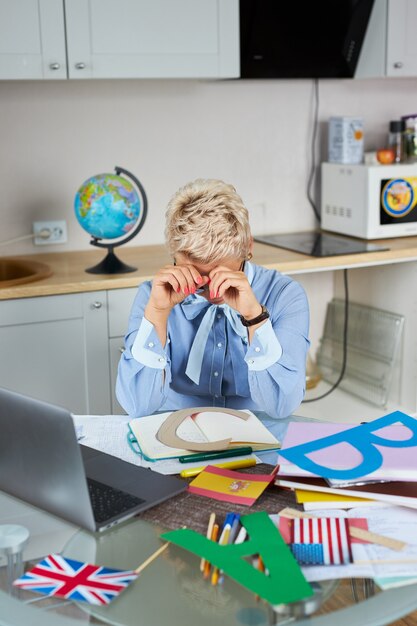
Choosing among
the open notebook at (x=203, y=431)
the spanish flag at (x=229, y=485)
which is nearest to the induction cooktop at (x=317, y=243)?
the open notebook at (x=203, y=431)

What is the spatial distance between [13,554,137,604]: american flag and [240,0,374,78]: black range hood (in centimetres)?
238

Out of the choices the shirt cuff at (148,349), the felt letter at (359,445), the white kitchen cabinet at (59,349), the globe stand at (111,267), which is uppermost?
the globe stand at (111,267)

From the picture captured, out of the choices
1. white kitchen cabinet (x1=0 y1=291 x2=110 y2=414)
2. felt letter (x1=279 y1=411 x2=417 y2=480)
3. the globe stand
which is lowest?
white kitchen cabinet (x1=0 y1=291 x2=110 y2=414)

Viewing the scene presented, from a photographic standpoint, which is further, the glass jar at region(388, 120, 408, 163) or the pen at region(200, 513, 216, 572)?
the glass jar at region(388, 120, 408, 163)

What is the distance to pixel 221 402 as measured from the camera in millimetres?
1994

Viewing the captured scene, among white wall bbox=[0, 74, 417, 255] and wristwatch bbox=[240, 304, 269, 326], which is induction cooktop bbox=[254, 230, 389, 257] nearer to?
white wall bbox=[0, 74, 417, 255]

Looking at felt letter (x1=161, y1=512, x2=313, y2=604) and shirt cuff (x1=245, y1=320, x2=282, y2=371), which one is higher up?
shirt cuff (x1=245, y1=320, x2=282, y2=371)

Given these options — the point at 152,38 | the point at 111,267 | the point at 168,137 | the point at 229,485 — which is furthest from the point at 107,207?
the point at 229,485

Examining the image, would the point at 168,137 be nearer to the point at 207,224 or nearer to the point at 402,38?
the point at 402,38

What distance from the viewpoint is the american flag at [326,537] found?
1.15 meters

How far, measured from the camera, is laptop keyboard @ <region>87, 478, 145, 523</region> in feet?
4.22

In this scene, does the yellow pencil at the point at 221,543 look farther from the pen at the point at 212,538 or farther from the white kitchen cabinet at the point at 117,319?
the white kitchen cabinet at the point at 117,319

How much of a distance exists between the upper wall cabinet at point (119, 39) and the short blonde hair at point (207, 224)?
1.03m

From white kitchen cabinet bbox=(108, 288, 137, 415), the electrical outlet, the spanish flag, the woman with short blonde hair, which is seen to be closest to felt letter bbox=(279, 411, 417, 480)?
the spanish flag
